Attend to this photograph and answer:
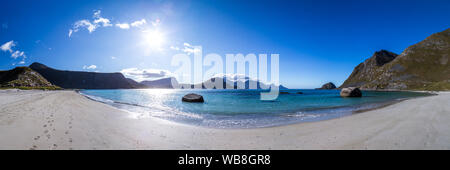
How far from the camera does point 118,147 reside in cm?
630

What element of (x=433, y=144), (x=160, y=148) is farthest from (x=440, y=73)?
(x=160, y=148)

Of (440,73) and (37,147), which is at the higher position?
(440,73)

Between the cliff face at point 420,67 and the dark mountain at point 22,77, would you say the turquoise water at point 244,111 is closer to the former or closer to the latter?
the dark mountain at point 22,77

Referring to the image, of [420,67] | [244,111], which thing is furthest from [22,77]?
[420,67]

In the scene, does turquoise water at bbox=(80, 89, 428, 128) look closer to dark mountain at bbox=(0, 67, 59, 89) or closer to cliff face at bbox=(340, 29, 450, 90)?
dark mountain at bbox=(0, 67, 59, 89)

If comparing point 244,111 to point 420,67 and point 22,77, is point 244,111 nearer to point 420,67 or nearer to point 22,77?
point 22,77

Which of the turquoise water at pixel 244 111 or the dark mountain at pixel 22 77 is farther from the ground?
the dark mountain at pixel 22 77

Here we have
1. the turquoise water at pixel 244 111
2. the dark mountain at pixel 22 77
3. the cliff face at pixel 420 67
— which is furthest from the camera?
the cliff face at pixel 420 67

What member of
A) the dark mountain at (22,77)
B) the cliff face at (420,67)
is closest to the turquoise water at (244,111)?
the dark mountain at (22,77)

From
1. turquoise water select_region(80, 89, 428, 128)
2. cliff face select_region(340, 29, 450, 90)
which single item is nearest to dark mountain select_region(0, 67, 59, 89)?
turquoise water select_region(80, 89, 428, 128)

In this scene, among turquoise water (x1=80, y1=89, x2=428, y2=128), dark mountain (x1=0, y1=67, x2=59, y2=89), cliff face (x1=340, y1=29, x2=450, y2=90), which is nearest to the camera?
turquoise water (x1=80, y1=89, x2=428, y2=128)

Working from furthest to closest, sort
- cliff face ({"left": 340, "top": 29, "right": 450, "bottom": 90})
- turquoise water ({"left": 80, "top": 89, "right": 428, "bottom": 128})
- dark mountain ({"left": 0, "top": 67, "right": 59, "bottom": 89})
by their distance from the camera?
cliff face ({"left": 340, "top": 29, "right": 450, "bottom": 90}), dark mountain ({"left": 0, "top": 67, "right": 59, "bottom": 89}), turquoise water ({"left": 80, "top": 89, "right": 428, "bottom": 128})
